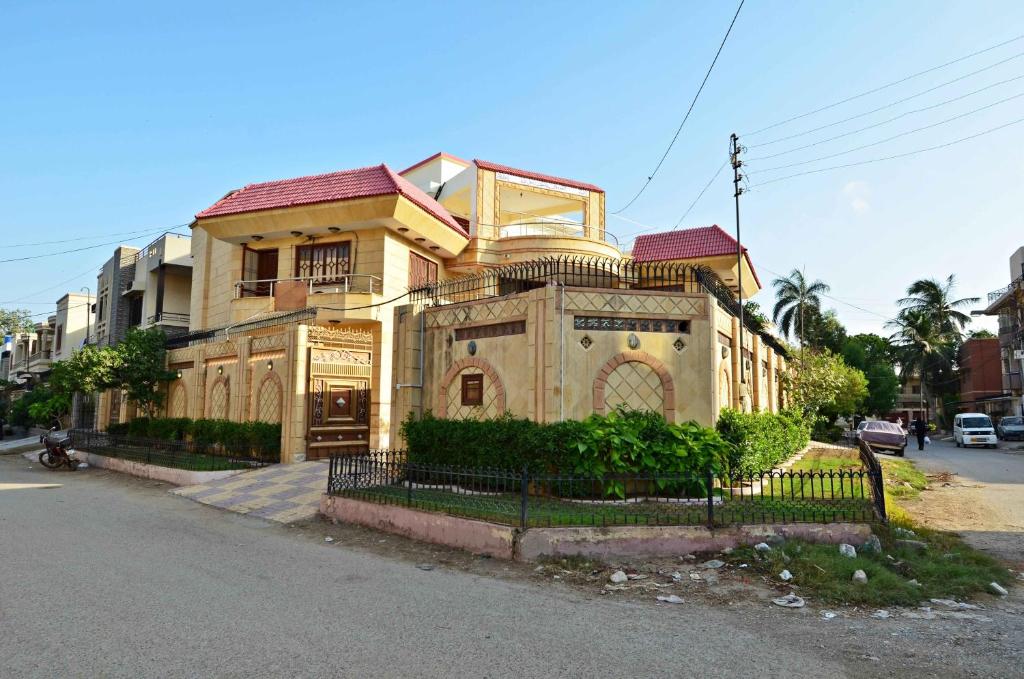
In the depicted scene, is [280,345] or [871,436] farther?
[871,436]

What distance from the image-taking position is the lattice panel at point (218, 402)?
2009cm

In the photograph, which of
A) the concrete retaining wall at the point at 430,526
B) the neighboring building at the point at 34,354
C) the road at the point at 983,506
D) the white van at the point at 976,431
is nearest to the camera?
the concrete retaining wall at the point at 430,526

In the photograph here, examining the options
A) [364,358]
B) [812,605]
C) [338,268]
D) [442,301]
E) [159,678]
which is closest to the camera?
[159,678]

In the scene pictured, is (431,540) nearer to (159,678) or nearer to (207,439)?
(159,678)

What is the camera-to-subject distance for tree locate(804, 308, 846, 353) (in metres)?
48.4

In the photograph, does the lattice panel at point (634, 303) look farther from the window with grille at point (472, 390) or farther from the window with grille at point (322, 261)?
the window with grille at point (322, 261)

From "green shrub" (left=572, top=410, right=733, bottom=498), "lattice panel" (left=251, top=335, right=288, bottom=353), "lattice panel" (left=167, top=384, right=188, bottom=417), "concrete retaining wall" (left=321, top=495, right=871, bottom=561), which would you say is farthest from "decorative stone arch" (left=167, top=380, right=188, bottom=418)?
"concrete retaining wall" (left=321, top=495, right=871, bottom=561)

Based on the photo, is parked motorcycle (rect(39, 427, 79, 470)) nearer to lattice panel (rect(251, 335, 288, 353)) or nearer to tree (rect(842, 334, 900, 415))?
lattice panel (rect(251, 335, 288, 353))

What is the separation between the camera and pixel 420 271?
880 inches

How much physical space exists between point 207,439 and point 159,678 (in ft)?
56.2

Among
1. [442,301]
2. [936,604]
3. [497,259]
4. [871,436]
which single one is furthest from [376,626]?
[871,436]

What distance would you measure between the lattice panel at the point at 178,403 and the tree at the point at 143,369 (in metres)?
0.43

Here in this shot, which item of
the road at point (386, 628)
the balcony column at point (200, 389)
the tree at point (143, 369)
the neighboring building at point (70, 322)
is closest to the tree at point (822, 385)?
the road at point (386, 628)

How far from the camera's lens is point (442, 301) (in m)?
15.6
